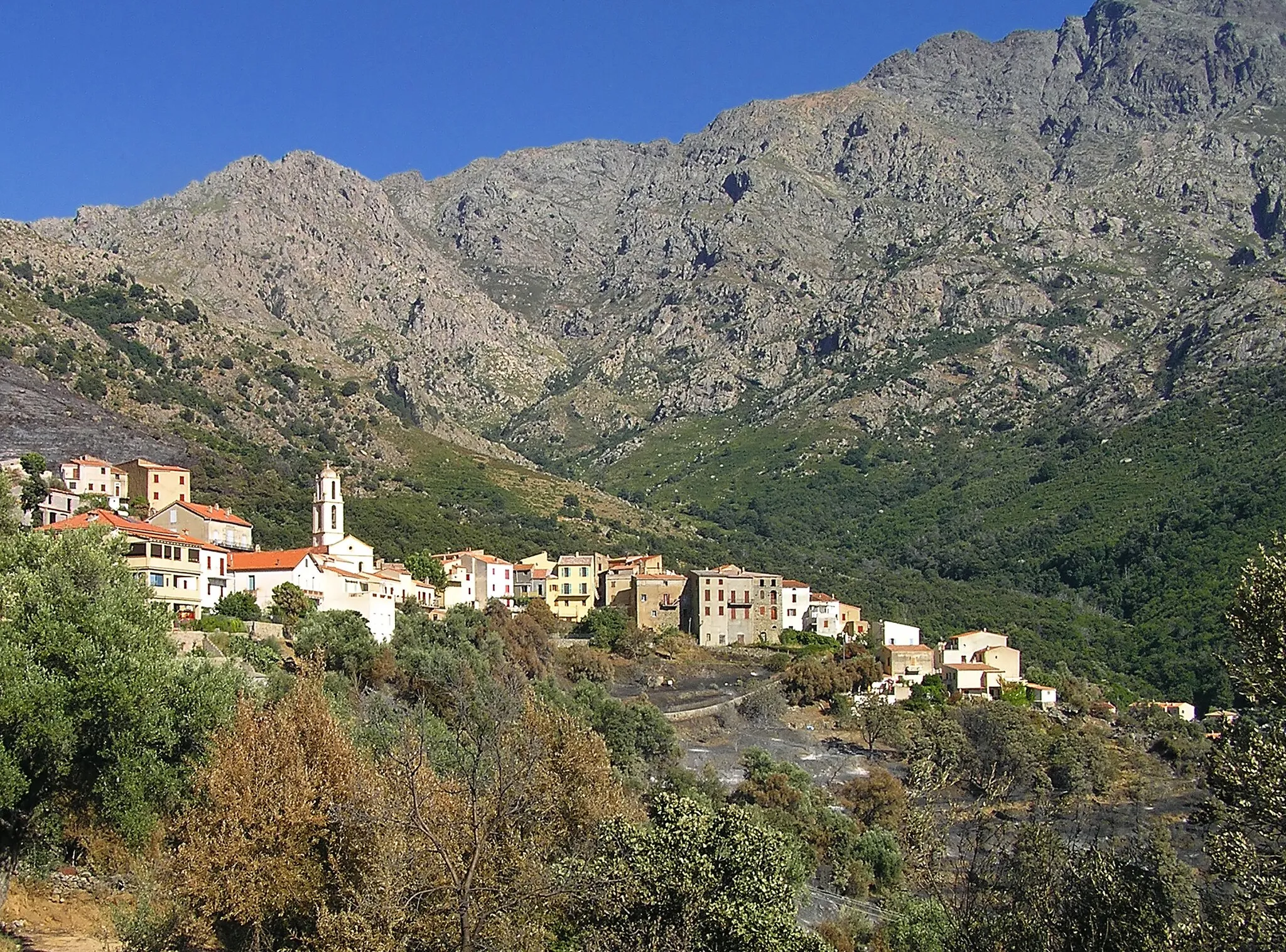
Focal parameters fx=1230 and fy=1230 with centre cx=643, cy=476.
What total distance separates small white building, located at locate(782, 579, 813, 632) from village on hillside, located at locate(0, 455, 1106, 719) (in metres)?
0.14

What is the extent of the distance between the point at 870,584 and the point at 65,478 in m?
77.9

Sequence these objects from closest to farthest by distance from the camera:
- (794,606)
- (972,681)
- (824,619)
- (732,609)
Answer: (972,681) → (732,609) → (824,619) → (794,606)

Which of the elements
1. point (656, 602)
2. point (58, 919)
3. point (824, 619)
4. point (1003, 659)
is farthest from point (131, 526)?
point (1003, 659)

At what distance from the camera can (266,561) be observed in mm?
52656

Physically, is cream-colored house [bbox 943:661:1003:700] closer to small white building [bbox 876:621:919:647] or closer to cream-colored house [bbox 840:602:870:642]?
small white building [bbox 876:621:919:647]

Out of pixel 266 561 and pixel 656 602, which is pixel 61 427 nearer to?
pixel 266 561

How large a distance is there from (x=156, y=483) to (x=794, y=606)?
40.2 meters

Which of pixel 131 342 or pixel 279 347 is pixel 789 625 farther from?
pixel 279 347

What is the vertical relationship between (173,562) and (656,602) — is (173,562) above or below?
above

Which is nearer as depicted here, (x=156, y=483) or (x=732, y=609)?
(x=156, y=483)

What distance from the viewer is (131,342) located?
117 m

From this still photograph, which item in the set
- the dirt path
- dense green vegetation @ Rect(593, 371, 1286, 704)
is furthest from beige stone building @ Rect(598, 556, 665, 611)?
the dirt path

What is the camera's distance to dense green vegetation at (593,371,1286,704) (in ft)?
334

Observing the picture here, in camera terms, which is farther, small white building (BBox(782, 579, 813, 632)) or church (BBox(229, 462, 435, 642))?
small white building (BBox(782, 579, 813, 632))
